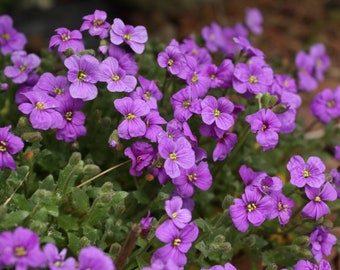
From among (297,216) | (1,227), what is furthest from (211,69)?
(1,227)

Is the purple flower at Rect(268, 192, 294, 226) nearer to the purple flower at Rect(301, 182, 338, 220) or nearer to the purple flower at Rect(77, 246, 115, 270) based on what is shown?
the purple flower at Rect(301, 182, 338, 220)

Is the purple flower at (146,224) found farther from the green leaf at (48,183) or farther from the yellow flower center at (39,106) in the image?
the yellow flower center at (39,106)

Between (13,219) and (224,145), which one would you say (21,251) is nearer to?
(13,219)

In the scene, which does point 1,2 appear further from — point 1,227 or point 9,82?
point 1,227

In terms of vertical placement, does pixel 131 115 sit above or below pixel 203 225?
above

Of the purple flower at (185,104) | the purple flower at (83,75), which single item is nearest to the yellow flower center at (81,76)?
the purple flower at (83,75)

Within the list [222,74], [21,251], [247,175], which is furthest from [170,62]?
[21,251]
